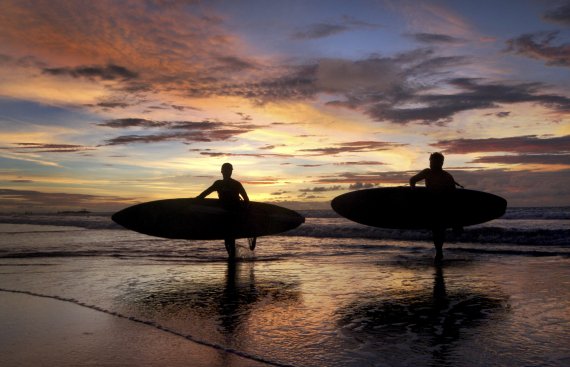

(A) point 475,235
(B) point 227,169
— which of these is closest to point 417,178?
(B) point 227,169

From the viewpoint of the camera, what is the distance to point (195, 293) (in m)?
6.92

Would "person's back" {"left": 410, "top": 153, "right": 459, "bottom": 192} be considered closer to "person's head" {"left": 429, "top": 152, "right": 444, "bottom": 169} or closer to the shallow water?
"person's head" {"left": 429, "top": 152, "right": 444, "bottom": 169}

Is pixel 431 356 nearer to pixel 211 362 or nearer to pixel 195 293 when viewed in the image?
pixel 211 362

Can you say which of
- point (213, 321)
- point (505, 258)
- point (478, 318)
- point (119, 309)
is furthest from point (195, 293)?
point (505, 258)

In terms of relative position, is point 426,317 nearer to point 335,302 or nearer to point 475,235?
point 335,302

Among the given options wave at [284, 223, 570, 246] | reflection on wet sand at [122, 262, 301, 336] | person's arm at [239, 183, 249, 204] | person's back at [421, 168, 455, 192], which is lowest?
reflection on wet sand at [122, 262, 301, 336]

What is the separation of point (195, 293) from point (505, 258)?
7.93 meters

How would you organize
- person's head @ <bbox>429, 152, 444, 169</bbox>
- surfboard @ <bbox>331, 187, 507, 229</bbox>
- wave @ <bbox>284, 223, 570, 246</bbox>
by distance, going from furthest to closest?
wave @ <bbox>284, 223, 570, 246</bbox>
surfboard @ <bbox>331, 187, 507, 229</bbox>
person's head @ <bbox>429, 152, 444, 169</bbox>

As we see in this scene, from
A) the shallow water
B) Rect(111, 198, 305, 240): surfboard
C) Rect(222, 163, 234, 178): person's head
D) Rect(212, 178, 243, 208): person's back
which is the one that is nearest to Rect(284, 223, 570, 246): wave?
the shallow water

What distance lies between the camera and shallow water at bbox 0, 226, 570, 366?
4.00m

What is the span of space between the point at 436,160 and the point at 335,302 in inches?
235

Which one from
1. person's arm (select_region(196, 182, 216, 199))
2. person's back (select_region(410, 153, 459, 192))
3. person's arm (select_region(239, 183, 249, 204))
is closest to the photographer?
person's arm (select_region(196, 182, 216, 199))

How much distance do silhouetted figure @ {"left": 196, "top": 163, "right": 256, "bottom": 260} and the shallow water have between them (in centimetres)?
49

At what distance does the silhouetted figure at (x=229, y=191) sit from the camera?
1104 cm
